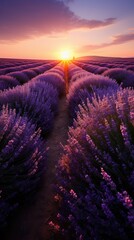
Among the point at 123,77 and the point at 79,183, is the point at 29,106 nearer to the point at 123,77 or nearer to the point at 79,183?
the point at 79,183

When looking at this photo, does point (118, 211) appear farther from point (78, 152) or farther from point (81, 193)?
point (78, 152)

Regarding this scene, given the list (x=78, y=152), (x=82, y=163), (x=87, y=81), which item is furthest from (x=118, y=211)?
(x=87, y=81)

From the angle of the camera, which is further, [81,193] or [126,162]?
[81,193]

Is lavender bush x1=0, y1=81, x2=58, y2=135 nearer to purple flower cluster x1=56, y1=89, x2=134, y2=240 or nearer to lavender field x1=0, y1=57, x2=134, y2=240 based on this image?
lavender field x1=0, y1=57, x2=134, y2=240

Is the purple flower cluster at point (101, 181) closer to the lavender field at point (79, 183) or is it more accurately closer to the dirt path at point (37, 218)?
the lavender field at point (79, 183)

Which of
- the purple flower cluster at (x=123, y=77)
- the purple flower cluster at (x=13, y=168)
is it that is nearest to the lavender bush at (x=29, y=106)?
the purple flower cluster at (x=13, y=168)

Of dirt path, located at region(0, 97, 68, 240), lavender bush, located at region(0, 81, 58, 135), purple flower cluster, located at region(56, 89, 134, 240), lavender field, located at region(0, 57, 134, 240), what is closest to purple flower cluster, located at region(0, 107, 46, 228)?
lavender field, located at region(0, 57, 134, 240)

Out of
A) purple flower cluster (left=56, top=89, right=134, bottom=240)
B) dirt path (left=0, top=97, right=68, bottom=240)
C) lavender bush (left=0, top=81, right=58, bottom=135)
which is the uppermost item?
purple flower cluster (left=56, top=89, right=134, bottom=240)

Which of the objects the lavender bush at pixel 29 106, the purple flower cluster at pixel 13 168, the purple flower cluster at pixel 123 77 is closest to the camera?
the purple flower cluster at pixel 13 168
